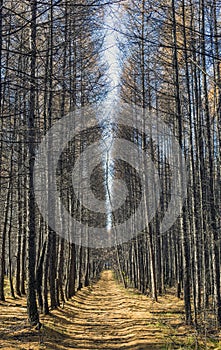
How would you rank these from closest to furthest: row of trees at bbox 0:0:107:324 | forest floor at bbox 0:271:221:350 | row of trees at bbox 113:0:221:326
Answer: row of trees at bbox 0:0:107:324
row of trees at bbox 113:0:221:326
forest floor at bbox 0:271:221:350

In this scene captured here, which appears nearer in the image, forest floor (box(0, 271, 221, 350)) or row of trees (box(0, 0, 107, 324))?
row of trees (box(0, 0, 107, 324))

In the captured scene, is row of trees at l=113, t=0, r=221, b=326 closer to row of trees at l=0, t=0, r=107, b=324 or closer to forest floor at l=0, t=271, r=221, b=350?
forest floor at l=0, t=271, r=221, b=350

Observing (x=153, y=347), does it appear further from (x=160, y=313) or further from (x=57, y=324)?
(x=160, y=313)

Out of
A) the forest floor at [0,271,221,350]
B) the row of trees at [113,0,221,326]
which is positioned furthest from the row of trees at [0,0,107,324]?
the row of trees at [113,0,221,326]

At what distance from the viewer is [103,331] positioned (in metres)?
10.0

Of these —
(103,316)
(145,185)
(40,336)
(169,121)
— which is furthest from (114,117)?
(40,336)

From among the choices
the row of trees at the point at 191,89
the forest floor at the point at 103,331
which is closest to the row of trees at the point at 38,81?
the forest floor at the point at 103,331

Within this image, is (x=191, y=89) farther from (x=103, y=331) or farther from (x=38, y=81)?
(x=38, y=81)

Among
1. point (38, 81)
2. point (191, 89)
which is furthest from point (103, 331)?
point (191, 89)

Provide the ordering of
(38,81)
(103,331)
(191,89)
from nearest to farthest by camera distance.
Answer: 1. (38,81)
2. (103,331)
3. (191,89)

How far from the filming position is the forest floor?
7.96 meters

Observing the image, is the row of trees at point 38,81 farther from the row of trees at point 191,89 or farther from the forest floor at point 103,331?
the row of trees at point 191,89

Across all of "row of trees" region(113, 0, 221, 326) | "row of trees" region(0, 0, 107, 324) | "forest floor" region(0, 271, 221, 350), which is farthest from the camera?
"forest floor" region(0, 271, 221, 350)

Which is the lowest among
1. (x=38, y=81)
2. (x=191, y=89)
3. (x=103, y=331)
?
(x=103, y=331)
